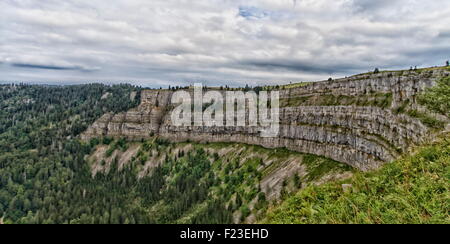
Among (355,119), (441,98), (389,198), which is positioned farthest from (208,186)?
(389,198)

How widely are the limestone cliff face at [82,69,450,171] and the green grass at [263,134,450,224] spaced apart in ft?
135

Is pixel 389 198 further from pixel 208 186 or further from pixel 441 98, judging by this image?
pixel 208 186

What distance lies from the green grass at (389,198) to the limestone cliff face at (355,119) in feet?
135

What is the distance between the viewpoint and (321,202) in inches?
596

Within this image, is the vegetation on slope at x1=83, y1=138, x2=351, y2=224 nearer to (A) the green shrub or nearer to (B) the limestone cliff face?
(B) the limestone cliff face

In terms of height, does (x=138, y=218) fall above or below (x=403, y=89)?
below

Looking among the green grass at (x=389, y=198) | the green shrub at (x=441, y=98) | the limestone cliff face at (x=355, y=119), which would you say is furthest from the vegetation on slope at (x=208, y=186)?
the green grass at (x=389, y=198)

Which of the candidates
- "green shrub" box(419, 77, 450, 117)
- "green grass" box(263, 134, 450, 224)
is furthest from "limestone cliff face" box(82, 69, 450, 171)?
"green grass" box(263, 134, 450, 224)

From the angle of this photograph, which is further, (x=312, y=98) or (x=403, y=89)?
(x=312, y=98)

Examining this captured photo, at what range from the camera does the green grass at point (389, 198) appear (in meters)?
10.9

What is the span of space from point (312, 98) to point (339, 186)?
456 feet

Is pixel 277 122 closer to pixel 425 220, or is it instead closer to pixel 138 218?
pixel 138 218

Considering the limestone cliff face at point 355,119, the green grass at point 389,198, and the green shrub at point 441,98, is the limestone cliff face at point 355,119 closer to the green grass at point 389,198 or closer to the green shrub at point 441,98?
the green shrub at point 441,98
